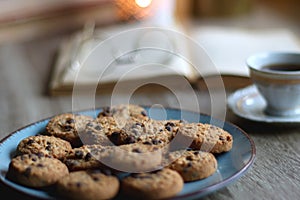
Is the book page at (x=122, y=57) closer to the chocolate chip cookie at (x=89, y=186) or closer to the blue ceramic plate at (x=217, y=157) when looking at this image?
the blue ceramic plate at (x=217, y=157)

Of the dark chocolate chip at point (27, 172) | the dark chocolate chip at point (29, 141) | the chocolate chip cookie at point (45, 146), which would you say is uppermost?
the dark chocolate chip at point (27, 172)

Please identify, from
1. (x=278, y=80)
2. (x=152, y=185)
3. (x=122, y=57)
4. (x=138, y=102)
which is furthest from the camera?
(x=122, y=57)

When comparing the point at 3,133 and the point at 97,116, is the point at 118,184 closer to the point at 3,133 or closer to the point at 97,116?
the point at 97,116

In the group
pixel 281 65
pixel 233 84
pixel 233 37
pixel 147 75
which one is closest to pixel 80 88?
pixel 147 75

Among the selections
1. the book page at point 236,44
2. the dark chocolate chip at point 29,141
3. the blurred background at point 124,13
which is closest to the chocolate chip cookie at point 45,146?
the dark chocolate chip at point 29,141

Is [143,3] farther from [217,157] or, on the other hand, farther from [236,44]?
[217,157]

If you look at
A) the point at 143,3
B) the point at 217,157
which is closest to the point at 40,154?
the point at 217,157

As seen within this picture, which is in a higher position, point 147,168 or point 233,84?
point 147,168
